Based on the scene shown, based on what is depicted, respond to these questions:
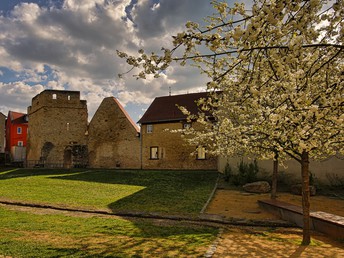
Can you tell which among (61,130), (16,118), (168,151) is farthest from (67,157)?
(16,118)

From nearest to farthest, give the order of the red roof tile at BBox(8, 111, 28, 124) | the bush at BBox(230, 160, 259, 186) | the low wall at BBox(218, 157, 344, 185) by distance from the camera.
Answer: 1. the low wall at BBox(218, 157, 344, 185)
2. the bush at BBox(230, 160, 259, 186)
3. the red roof tile at BBox(8, 111, 28, 124)

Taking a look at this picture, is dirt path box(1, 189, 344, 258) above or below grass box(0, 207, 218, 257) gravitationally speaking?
below

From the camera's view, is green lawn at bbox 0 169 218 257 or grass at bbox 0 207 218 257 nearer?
grass at bbox 0 207 218 257

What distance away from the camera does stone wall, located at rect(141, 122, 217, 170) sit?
84.6 feet

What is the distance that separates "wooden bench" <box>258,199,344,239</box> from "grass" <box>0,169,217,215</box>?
3.18m

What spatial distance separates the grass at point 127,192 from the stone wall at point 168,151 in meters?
3.53

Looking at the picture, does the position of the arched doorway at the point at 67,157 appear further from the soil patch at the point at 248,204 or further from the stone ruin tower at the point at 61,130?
the soil patch at the point at 248,204

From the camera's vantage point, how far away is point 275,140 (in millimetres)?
8336

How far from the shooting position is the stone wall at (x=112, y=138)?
94.8 feet

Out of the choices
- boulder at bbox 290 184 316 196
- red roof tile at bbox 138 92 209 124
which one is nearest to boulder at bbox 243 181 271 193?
boulder at bbox 290 184 316 196

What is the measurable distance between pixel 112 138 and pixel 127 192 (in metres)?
15.4

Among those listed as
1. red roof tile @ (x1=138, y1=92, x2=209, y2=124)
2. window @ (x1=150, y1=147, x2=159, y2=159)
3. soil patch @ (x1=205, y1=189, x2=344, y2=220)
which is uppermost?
red roof tile @ (x1=138, y1=92, x2=209, y2=124)

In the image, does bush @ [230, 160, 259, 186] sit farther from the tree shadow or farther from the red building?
the red building

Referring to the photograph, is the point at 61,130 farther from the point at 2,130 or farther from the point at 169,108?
the point at 2,130
